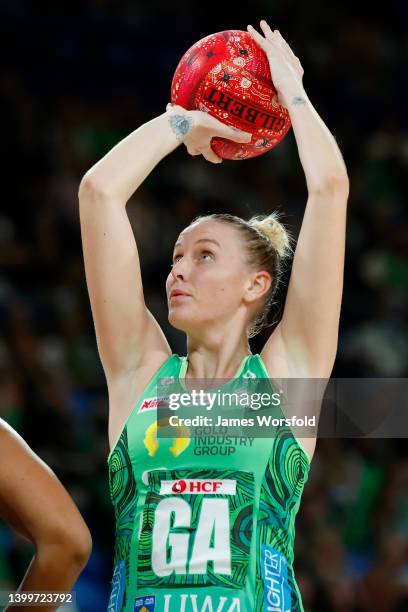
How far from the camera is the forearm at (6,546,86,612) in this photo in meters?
2.08

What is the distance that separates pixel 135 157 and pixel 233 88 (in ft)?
1.19

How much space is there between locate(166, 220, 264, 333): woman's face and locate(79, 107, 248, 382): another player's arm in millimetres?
119

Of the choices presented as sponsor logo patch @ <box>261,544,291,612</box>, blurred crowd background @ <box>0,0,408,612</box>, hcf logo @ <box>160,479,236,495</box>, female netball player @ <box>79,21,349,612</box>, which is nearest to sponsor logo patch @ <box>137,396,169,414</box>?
female netball player @ <box>79,21,349,612</box>

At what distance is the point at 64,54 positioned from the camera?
7.46 meters

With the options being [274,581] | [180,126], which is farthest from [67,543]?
[180,126]

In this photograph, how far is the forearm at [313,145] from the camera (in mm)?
3018

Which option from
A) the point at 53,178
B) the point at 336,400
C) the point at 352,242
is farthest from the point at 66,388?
the point at 352,242

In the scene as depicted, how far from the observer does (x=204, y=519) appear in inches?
107

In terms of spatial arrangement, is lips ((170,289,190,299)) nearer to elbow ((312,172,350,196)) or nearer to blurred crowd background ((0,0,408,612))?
elbow ((312,172,350,196))

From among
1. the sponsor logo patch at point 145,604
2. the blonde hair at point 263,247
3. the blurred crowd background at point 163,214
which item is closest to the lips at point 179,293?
the blonde hair at point 263,247

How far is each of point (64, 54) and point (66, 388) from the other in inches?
107

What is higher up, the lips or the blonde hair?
the blonde hair

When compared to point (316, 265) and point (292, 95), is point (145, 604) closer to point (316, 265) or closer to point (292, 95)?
point (316, 265)

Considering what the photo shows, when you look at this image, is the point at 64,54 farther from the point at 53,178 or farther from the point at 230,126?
the point at 230,126
